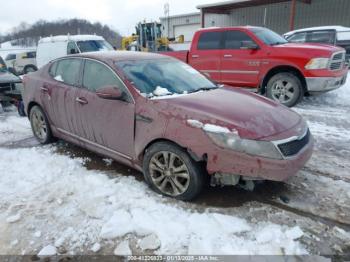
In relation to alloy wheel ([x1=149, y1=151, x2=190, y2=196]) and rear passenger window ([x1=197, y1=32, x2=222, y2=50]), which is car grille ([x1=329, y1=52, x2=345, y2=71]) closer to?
rear passenger window ([x1=197, y1=32, x2=222, y2=50])

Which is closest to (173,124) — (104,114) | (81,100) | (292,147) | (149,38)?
(104,114)

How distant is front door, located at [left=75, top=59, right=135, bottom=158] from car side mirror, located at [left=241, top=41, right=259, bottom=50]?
15.7 feet

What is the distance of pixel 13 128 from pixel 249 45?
5806 millimetres

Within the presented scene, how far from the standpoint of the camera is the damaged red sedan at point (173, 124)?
3.08m

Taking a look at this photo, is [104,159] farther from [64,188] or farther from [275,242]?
[275,242]

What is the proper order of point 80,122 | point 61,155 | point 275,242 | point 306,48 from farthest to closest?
point 306,48 → point 61,155 → point 80,122 → point 275,242

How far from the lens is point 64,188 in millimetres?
3799

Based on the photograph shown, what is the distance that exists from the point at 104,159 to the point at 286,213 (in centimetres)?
264

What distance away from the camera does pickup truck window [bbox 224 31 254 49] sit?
814 cm

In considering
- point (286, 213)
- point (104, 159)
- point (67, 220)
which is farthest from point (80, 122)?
point (286, 213)

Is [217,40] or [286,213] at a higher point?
[217,40]

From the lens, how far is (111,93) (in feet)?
12.1

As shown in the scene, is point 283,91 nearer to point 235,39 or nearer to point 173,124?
point 235,39

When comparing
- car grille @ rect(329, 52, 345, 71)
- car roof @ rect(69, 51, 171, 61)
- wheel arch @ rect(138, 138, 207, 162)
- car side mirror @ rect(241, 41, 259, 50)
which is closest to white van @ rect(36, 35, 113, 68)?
car side mirror @ rect(241, 41, 259, 50)
